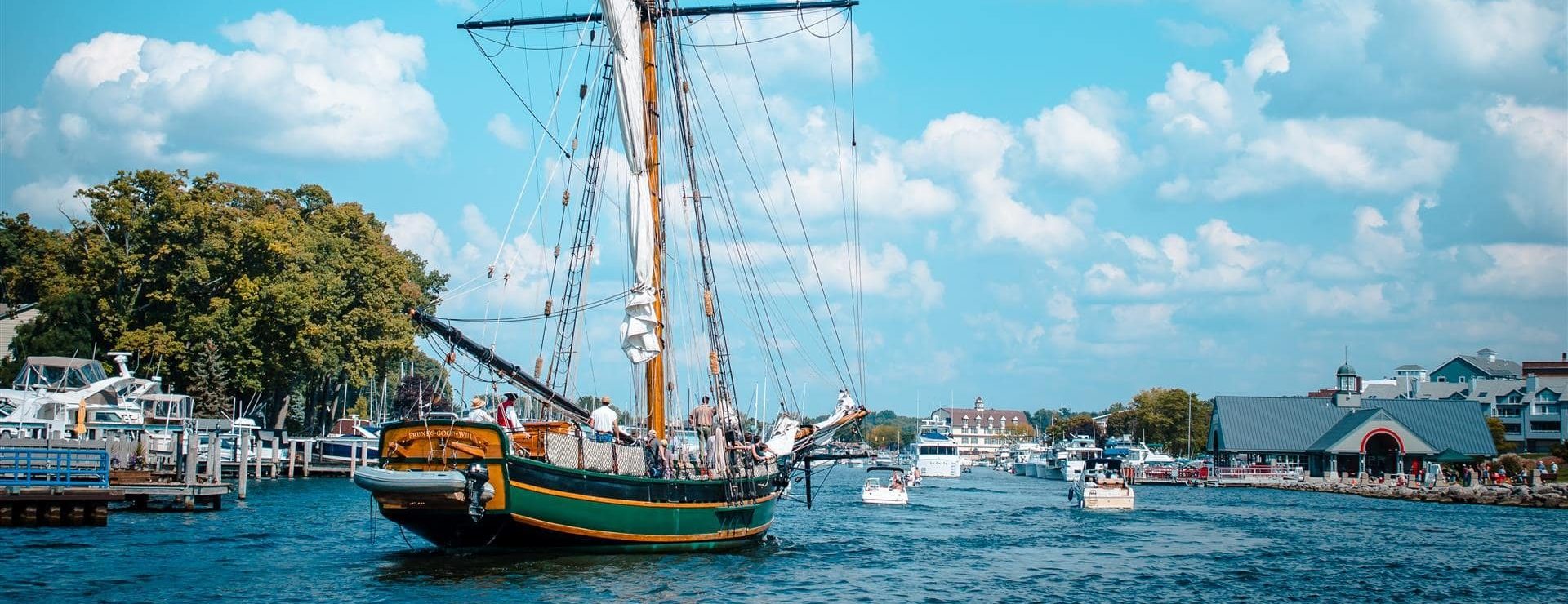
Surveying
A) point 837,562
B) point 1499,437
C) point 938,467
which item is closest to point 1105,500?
point 837,562

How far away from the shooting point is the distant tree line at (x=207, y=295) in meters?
61.2

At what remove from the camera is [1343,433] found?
9594cm

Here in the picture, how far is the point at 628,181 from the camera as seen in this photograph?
107 ft

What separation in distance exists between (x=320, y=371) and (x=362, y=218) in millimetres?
8636

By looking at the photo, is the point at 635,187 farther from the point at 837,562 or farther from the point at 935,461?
the point at 935,461

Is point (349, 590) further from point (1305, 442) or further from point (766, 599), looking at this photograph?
point (1305, 442)

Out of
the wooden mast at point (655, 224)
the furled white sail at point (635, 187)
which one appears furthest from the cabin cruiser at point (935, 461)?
the furled white sail at point (635, 187)

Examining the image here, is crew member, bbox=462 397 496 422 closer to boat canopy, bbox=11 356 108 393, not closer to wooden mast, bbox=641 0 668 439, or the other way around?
wooden mast, bbox=641 0 668 439

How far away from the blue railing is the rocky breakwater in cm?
6184

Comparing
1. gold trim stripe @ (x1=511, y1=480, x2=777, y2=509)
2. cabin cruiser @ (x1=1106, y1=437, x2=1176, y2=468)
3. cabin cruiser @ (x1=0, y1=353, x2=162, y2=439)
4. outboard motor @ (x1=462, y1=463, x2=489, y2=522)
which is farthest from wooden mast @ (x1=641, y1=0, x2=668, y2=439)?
cabin cruiser @ (x1=1106, y1=437, x2=1176, y2=468)

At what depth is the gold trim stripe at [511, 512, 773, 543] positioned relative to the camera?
25.9 m

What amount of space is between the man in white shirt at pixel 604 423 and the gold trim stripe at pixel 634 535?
208 centimetres

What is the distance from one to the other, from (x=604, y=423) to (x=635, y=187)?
6.27 m

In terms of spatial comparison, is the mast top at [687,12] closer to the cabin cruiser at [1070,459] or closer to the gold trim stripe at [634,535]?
the gold trim stripe at [634,535]
